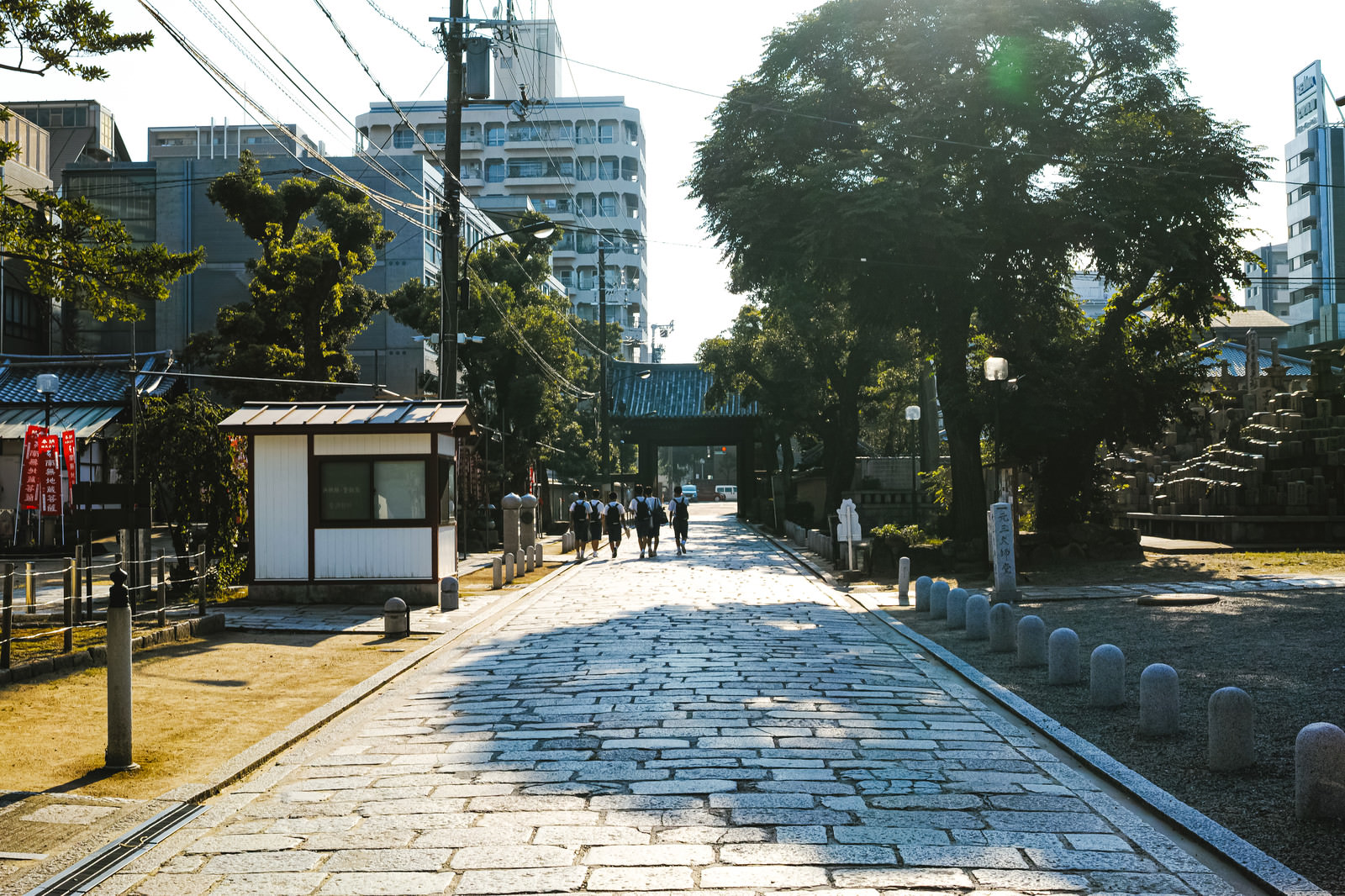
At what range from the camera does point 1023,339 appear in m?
24.2

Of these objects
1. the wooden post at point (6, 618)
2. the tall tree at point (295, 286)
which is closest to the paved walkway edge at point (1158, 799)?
the wooden post at point (6, 618)

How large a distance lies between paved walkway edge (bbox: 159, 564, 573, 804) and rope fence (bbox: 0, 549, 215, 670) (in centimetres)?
280

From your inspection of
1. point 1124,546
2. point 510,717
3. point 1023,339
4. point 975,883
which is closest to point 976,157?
point 1023,339

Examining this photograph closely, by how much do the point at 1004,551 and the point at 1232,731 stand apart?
997cm

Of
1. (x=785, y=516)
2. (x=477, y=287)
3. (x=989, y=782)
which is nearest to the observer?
(x=989, y=782)

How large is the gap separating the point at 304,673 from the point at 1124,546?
1838cm

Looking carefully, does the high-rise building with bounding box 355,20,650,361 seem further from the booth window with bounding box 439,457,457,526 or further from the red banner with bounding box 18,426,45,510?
the booth window with bounding box 439,457,457,526

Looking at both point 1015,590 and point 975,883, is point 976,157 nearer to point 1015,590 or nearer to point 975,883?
point 1015,590

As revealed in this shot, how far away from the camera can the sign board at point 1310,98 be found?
6862 centimetres

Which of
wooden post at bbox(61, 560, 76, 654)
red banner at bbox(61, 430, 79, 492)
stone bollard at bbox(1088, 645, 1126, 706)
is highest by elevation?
red banner at bbox(61, 430, 79, 492)

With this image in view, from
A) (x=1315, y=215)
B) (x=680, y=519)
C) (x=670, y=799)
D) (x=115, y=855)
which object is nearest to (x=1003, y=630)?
(x=670, y=799)

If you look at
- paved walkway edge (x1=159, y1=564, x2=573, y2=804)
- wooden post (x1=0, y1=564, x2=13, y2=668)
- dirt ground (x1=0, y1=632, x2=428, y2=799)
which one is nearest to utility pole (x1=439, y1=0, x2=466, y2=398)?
paved walkway edge (x1=159, y1=564, x2=573, y2=804)

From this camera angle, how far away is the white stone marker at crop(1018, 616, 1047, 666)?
1123 centimetres

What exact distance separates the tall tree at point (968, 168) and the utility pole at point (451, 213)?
616 cm
